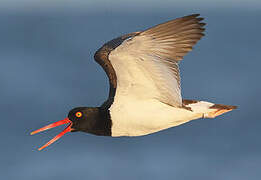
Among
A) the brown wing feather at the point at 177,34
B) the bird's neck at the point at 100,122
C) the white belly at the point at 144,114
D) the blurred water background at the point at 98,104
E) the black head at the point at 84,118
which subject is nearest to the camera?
the brown wing feather at the point at 177,34

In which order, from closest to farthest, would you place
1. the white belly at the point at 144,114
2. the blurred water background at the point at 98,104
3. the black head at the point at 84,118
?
the white belly at the point at 144,114
the black head at the point at 84,118
the blurred water background at the point at 98,104

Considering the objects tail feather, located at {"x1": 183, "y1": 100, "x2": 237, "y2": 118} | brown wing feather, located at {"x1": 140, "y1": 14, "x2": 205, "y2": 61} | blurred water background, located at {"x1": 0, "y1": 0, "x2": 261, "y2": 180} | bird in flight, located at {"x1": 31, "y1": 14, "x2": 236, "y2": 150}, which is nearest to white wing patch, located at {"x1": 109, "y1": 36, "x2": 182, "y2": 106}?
bird in flight, located at {"x1": 31, "y1": 14, "x2": 236, "y2": 150}

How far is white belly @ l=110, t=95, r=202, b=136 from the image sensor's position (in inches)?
308

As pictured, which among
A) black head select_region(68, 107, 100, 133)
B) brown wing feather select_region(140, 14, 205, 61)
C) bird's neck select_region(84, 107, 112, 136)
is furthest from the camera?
black head select_region(68, 107, 100, 133)

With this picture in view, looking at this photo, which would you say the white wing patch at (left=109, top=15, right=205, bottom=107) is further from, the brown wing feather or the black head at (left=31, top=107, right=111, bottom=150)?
the black head at (left=31, top=107, right=111, bottom=150)

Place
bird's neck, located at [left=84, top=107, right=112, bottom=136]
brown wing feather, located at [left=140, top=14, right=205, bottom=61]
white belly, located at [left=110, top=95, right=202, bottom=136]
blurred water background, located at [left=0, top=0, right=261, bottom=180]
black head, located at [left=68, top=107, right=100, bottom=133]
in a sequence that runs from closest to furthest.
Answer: brown wing feather, located at [left=140, top=14, right=205, bottom=61]
white belly, located at [left=110, top=95, right=202, bottom=136]
bird's neck, located at [left=84, top=107, right=112, bottom=136]
black head, located at [left=68, top=107, right=100, bottom=133]
blurred water background, located at [left=0, top=0, right=261, bottom=180]

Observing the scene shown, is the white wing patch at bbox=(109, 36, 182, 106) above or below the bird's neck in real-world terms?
above

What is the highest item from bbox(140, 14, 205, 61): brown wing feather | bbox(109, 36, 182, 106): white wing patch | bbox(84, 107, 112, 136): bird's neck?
bbox(140, 14, 205, 61): brown wing feather

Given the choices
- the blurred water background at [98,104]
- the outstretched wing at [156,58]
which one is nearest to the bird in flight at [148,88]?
the outstretched wing at [156,58]

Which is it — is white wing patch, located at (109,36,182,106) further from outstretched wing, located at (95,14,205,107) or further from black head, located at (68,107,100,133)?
black head, located at (68,107,100,133)

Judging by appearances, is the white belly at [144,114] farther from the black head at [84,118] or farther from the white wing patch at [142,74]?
the black head at [84,118]

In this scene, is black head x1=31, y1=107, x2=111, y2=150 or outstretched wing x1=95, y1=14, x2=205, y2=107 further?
black head x1=31, y1=107, x2=111, y2=150

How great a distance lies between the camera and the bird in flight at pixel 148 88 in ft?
24.0

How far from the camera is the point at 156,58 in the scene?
24.4 feet
